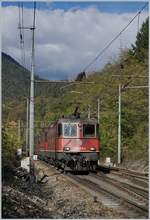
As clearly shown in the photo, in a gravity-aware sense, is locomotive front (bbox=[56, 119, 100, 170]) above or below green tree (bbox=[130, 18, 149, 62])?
below

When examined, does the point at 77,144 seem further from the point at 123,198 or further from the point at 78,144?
the point at 123,198

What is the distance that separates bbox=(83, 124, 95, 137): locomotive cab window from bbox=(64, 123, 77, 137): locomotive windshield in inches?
17.4

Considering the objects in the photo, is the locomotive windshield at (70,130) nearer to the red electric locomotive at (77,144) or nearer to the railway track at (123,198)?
the red electric locomotive at (77,144)

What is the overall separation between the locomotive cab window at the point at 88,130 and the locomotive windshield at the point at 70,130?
44 cm

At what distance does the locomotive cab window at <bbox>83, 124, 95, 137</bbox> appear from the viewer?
974 inches

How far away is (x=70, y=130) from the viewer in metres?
24.8

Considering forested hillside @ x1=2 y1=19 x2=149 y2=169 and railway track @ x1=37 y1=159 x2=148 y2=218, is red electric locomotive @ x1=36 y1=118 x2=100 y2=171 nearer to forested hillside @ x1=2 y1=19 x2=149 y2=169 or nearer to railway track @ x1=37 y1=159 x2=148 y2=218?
forested hillside @ x1=2 y1=19 x2=149 y2=169

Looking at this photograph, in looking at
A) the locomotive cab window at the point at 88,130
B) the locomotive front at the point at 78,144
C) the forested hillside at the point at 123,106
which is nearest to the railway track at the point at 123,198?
the locomotive front at the point at 78,144

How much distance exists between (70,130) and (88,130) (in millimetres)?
824

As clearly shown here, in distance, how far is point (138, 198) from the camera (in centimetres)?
1411

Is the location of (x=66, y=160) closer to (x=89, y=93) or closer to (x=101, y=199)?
(x=101, y=199)

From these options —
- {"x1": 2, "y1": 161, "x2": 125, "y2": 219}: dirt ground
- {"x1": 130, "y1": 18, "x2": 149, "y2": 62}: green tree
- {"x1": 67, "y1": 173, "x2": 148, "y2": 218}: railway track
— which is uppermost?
{"x1": 130, "y1": 18, "x2": 149, "y2": 62}: green tree

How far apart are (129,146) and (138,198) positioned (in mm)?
21194

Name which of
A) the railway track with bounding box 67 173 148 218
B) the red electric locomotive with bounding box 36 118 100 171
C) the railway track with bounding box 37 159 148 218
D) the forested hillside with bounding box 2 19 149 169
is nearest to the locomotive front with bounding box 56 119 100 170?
the red electric locomotive with bounding box 36 118 100 171
